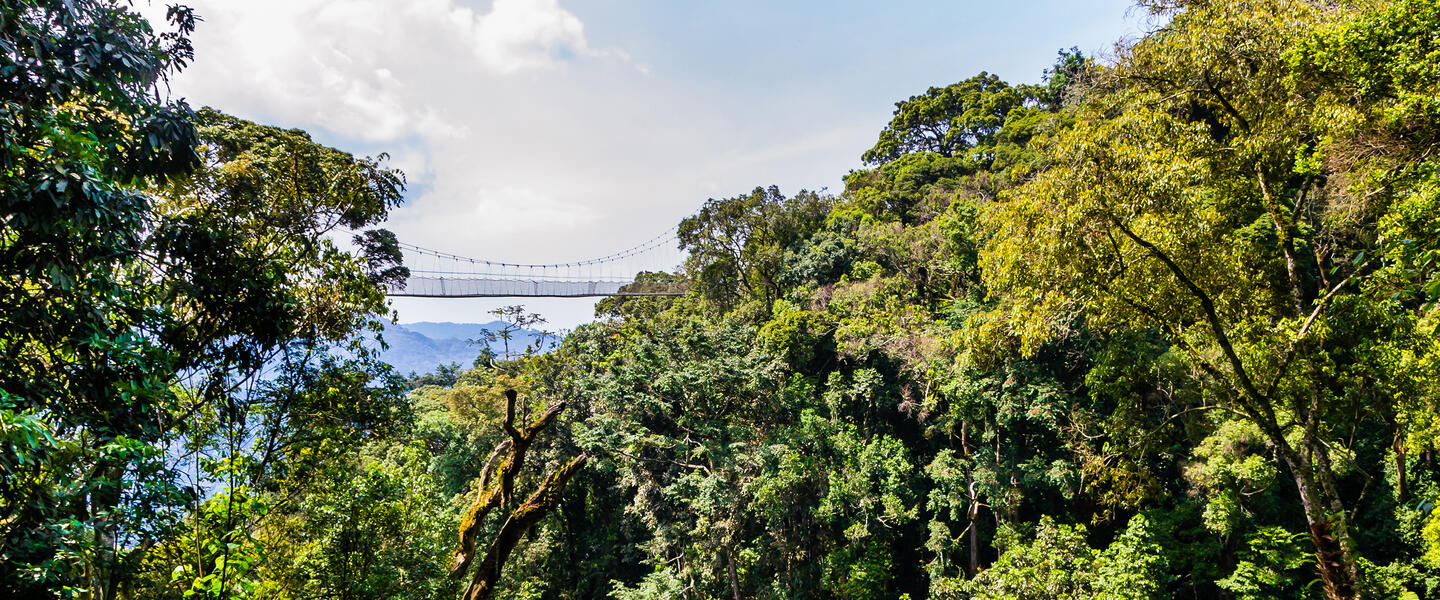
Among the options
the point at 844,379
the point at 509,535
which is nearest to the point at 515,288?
the point at 844,379

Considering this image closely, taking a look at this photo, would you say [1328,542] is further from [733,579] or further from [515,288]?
[515,288]

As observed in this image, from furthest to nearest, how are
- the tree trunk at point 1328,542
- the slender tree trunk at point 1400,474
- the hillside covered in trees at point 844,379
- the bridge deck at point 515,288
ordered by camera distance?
1. the bridge deck at point 515,288
2. the slender tree trunk at point 1400,474
3. the tree trunk at point 1328,542
4. the hillside covered in trees at point 844,379

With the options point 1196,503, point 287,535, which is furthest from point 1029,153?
point 287,535

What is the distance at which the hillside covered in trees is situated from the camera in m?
3.21

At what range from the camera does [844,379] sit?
14.8m

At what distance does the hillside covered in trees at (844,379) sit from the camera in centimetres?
321

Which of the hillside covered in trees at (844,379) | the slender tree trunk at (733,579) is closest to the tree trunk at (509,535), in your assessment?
the hillside covered in trees at (844,379)

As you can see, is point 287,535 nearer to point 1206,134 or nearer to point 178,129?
point 178,129

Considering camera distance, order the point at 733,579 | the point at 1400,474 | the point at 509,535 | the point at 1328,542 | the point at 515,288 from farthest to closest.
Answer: the point at 515,288 → the point at 733,579 → the point at 1400,474 → the point at 1328,542 → the point at 509,535

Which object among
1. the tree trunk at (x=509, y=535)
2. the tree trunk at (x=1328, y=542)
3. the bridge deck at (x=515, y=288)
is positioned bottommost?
the tree trunk at (x=1328, y=542)

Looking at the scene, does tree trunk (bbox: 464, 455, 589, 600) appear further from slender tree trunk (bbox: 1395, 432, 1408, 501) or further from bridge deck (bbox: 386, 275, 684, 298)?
bridge deck (bbox: 386, 275, 684, 298)

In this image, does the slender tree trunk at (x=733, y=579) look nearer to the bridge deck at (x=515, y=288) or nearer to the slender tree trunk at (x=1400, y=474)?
the slender tree trunk at (x=1400, y=474)

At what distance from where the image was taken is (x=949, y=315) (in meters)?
13.3

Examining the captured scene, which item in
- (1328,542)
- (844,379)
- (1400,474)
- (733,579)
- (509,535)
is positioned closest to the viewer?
(509,535)
